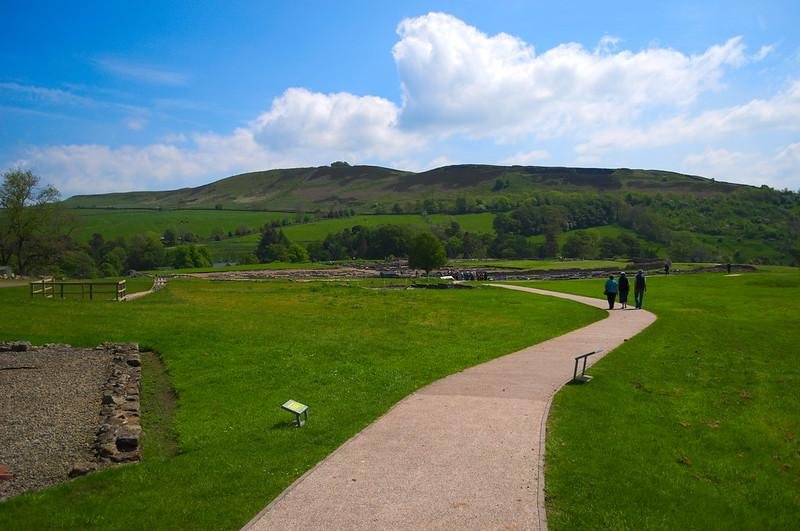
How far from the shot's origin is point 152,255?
11975 centimetres

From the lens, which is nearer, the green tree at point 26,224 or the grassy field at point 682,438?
the grassy field at point 682,438

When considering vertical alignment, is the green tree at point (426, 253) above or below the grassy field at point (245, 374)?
above

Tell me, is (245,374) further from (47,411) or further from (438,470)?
(438,470)

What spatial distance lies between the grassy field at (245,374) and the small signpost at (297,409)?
0.26 metres

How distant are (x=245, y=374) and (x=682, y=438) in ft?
39.1

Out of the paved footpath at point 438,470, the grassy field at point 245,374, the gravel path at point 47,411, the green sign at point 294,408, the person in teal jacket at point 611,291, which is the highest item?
the person in teal jacket at point 611,291

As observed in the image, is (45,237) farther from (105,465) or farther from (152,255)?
(105,465)

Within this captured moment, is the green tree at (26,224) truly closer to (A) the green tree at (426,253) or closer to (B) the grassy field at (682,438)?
(A) the green tree at (426,253)

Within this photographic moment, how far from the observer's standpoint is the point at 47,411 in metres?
14.4

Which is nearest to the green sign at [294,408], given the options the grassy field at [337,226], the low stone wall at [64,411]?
the low stone wall at [64,411]

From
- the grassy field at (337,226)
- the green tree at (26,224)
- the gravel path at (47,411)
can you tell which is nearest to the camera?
the gravel path at (47,411)

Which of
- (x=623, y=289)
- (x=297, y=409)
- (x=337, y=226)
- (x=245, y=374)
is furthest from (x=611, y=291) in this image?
(x=337, y=226)

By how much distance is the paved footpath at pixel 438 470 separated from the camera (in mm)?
7992

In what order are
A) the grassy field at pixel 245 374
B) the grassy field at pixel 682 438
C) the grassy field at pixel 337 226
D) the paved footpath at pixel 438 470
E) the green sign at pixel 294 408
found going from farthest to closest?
the grassy field at pixel 337 226, the green sign at pixel 294 408, the grassy field at pixel 245 374, the grassy field at pixel 682 438, the paved footpath at pixel 438 470
